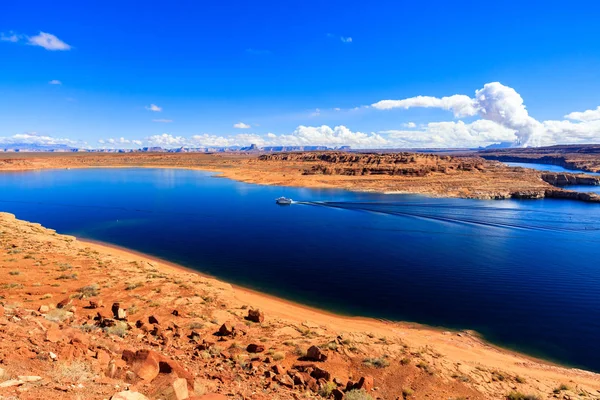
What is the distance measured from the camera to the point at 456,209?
56.4m

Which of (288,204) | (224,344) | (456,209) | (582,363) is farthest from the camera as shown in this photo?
(288,204)

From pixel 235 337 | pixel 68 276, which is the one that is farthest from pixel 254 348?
pixel 68 276

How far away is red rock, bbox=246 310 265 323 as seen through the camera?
16062 mm

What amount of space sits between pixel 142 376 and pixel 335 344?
7190mm

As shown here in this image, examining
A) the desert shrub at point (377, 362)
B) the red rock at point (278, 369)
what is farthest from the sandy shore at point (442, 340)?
the red rock at point (278, 369)

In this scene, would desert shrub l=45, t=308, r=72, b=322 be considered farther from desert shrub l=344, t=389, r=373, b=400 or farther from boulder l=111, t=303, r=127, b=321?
desert shrub l=344, t=389, r=373, b=400

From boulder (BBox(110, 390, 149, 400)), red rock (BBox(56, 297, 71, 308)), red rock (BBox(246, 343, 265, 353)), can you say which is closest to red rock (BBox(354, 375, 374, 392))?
red rock (BBox(246, 343, 265, 353))

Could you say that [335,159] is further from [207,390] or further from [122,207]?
[207,390]

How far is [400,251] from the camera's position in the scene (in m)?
33.4

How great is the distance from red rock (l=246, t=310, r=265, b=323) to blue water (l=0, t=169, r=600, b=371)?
21.2 feet

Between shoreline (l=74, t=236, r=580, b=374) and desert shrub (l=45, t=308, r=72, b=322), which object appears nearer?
desert shrub (l=45, t=308, r=72, b=322)

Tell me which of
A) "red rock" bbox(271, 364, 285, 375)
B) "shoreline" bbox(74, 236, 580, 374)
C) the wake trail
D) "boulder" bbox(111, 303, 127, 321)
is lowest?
"shoreline" bbox(74, 236, 580, 374)

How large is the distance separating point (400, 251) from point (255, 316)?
69.2 ft

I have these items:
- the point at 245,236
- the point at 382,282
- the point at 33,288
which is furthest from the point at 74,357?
the point at 245,236
